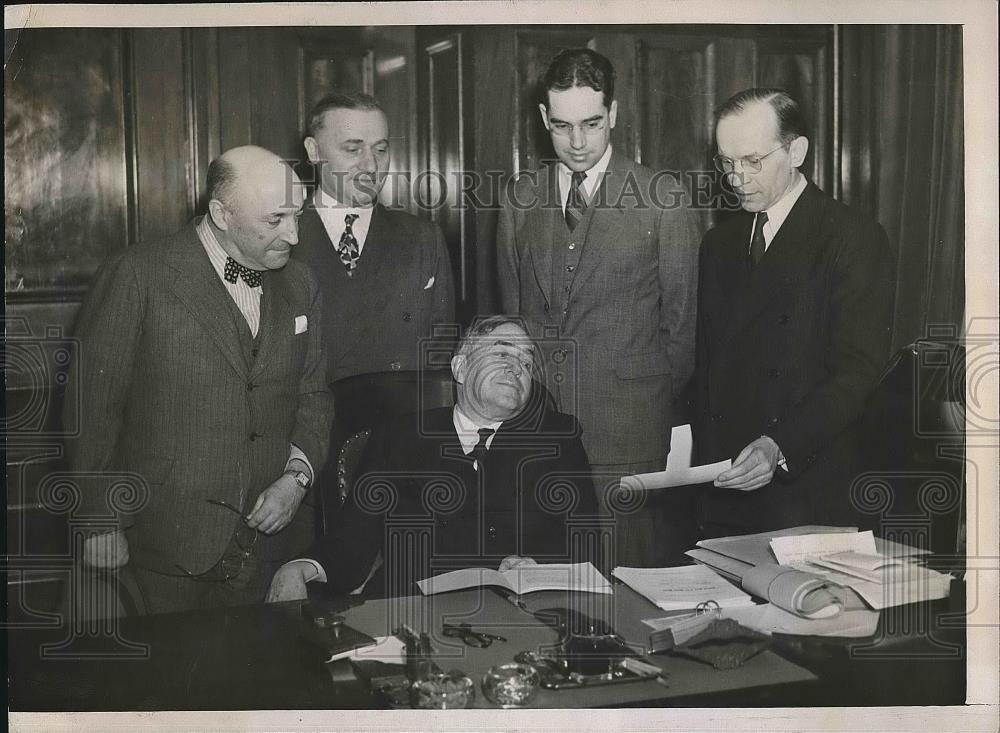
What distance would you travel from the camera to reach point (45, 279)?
3332 millimetres

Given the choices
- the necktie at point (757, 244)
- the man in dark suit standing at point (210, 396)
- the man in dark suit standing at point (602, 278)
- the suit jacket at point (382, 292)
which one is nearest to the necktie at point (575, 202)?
the man in dark suit standing at point (602, 278)

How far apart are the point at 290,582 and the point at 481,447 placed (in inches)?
30.6

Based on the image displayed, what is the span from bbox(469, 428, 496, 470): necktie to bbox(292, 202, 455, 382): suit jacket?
0.36 metres

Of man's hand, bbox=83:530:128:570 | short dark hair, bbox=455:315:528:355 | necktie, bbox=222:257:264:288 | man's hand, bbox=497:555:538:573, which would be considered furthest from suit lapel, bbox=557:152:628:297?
man's hand, bbox=83:530:128:570

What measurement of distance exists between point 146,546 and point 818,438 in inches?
89.4

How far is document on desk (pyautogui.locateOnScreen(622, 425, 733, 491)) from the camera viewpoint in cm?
336

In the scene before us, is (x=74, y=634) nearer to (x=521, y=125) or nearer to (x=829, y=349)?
(x=521, y=125)

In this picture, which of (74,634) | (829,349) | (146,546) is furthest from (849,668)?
(74,634)

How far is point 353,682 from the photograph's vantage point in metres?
3.19

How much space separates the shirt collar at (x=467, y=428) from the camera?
3.33 m

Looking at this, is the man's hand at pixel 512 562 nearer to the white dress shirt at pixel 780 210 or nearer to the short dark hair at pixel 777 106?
the white dress shirt at pixel 780 210

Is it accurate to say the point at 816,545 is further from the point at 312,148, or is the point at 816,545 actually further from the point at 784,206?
the point at 312,148

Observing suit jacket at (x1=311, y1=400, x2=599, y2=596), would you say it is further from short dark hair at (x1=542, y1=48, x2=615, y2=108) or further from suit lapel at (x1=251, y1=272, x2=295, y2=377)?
short dark hair at (x1=542, y1=48, x2=615, y2=108)

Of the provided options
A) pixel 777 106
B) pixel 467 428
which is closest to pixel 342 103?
pixel 467 428
